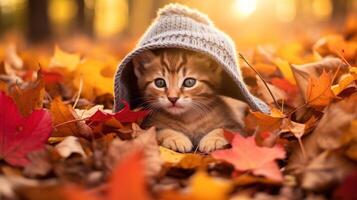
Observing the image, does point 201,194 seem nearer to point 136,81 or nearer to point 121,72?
point 121,72

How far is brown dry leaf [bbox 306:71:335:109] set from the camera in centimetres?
230

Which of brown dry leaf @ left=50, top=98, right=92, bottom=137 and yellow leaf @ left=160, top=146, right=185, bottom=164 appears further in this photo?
brown dry leaf @ left=50, top=98, right=92, bottom=137

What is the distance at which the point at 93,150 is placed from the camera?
81.0 inches

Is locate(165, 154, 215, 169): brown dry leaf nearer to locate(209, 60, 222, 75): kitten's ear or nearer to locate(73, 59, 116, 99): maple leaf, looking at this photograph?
locate(209, 60, 222, 75): kitten's ear

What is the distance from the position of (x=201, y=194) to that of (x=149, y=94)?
5.44 feet

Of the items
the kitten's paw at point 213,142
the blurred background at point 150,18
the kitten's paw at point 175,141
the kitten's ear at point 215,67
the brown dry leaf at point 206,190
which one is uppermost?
the brown dry leaf at point 206,190

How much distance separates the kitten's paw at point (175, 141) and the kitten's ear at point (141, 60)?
385 mm

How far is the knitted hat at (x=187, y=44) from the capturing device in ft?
8.56

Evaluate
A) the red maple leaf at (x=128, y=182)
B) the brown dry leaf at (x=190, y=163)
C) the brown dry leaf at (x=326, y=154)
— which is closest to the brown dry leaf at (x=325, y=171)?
the brown dry leaf at (x=326, y=154)

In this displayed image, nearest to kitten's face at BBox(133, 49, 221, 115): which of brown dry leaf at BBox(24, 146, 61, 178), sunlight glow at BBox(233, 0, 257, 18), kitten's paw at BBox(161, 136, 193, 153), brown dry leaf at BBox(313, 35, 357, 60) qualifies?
kitten's paw at BBox(161, 136, 193, 153)

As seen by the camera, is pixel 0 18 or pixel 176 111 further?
pixel 0 18

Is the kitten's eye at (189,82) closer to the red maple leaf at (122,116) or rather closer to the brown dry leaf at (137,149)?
the red maple leaf at (122,116)

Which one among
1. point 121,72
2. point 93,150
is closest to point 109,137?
point 93,150

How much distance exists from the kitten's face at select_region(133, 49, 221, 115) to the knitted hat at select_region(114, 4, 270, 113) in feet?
0.35
